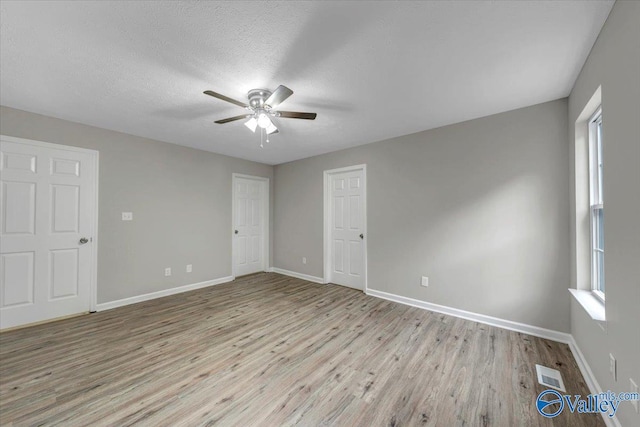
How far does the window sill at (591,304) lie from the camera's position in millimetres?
1671

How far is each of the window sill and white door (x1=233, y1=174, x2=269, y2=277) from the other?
4.80 metres

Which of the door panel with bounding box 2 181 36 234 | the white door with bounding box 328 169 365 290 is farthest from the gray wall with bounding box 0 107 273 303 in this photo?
the white door with bounding box 328 169 365 290

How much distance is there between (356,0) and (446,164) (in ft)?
7.85

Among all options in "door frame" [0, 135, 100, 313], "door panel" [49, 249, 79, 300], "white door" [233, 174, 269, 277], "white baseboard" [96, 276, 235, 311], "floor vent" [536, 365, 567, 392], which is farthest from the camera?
"white door" [233, 174, 269, 277]

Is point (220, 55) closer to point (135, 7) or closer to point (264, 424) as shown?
point (135, 7)

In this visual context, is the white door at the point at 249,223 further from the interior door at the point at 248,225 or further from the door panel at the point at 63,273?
the door panel at the point at 63,273

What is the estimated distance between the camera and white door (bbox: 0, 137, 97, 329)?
8.68 ft

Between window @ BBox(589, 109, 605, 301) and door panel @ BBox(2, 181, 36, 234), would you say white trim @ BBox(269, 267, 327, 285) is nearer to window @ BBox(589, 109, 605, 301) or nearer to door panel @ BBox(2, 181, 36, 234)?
window @ BBox(589, 109, 605, 301)

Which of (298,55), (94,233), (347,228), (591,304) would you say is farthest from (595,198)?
(94,233)

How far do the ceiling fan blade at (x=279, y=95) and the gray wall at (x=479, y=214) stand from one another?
86.8 inches

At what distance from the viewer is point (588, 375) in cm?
179

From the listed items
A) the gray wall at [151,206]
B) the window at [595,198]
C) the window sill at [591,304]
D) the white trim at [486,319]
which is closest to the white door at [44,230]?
the gray wall at [151,206]

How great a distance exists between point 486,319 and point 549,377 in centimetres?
94

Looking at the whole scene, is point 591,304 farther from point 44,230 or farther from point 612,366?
point 44,230
